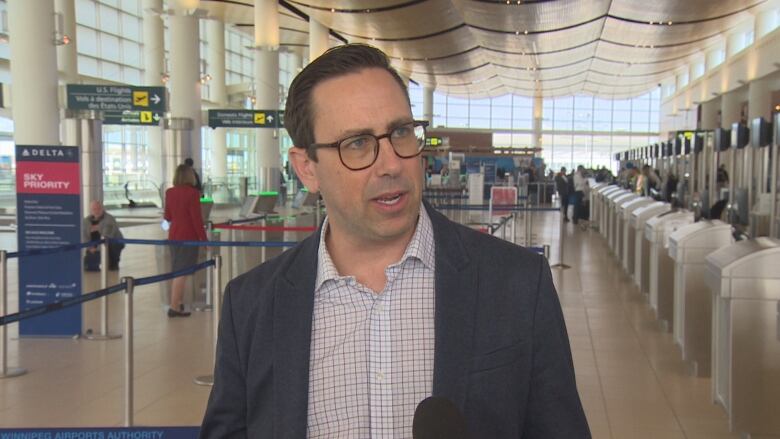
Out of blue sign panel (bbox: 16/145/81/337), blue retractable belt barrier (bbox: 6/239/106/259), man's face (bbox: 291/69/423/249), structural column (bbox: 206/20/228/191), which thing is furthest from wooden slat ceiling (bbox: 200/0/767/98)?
man's face (bbox: 291/69/423/249)

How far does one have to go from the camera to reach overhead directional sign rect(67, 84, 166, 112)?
14859mm

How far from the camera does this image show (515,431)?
1537 millimetres

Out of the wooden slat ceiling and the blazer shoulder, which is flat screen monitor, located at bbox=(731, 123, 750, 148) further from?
the wooden slat ceiling

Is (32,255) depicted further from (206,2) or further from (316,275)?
(206,2)

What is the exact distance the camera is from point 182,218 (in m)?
9.84

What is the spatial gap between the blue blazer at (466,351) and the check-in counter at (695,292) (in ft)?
19.8

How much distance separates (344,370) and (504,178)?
3729cm

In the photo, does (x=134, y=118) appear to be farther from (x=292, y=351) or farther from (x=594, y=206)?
(x=292, y=351)

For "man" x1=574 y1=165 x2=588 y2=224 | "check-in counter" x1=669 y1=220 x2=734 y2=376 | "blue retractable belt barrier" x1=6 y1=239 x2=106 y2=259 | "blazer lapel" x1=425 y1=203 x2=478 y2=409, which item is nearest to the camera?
"blazer lapel" x1=425 y1=203 x2=478 y2=409

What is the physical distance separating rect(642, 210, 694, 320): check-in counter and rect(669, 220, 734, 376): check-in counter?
169cm

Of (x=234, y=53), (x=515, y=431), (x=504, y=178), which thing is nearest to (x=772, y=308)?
(x=515, y=431)

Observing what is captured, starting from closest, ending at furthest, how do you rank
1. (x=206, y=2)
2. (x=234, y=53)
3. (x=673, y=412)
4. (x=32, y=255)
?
1. (x=673, y=412)
2. (x=32, y=255)
3. (x=206, y=2)
4. (x=234, y=53)

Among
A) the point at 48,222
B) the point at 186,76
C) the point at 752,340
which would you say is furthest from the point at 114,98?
the point at 752,340

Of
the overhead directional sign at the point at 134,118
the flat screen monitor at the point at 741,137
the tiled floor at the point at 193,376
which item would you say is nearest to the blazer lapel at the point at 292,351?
the tiled floor at the point at 193,376
